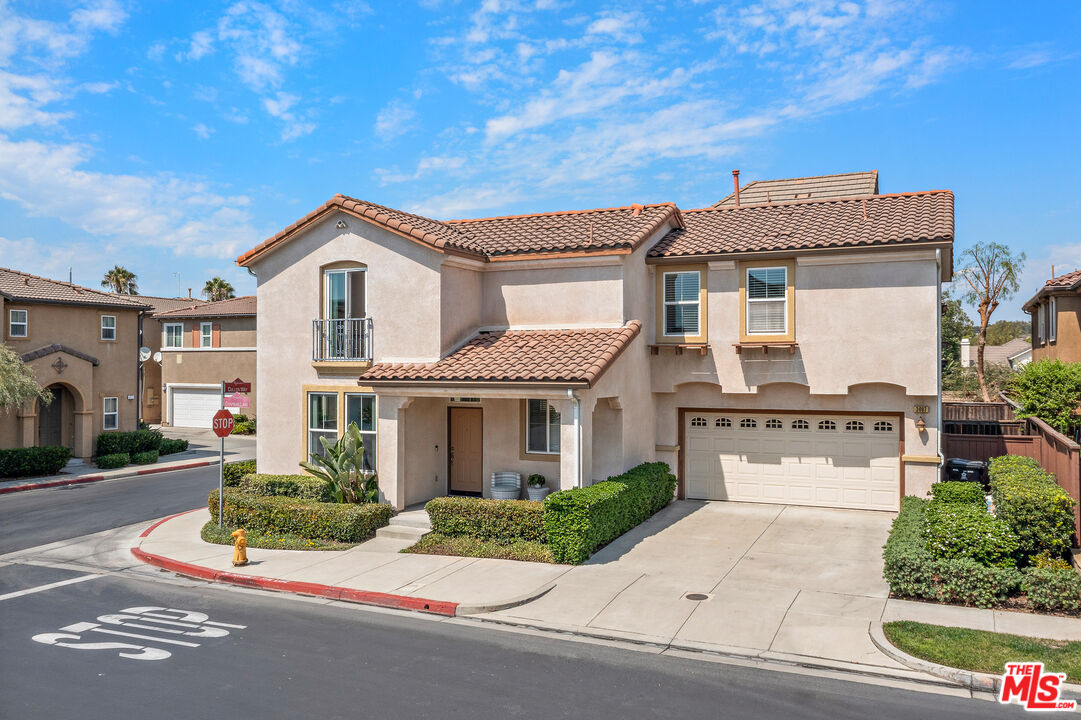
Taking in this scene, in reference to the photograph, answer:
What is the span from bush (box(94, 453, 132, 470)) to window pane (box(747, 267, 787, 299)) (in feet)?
68.5

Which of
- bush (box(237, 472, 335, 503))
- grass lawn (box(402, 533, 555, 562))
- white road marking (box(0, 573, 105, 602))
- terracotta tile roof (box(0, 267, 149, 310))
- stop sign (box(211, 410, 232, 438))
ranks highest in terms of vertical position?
terracotta tile roof (box(0, 267, 149, 310))

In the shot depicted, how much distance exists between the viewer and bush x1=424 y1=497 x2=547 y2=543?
13945 mm

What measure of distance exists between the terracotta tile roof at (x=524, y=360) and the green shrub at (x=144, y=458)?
569 inches

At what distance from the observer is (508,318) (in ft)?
59.0

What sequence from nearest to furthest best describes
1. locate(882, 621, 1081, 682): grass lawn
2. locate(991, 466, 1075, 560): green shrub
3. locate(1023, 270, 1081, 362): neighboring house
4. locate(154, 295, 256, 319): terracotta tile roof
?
locate(882, 621, 1081, 682): grass lawn → locate(991, 466, 1075, 560): green shrub → locate(1023, 270, 1081, 362): neighboring house → locate(154, 295, 256, 319): terracotta tile roof

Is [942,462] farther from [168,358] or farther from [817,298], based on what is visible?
[168,358]

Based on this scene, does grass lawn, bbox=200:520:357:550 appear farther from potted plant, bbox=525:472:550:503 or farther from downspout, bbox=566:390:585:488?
downspout, bbox=566:390:585:488

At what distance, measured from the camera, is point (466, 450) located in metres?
17.8

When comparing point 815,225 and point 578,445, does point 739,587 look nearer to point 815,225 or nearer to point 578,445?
point 578,445

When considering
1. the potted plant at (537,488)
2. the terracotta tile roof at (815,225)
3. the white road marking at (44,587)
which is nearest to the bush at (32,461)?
the white road marking at (44,587)

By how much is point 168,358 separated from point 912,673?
40.0m

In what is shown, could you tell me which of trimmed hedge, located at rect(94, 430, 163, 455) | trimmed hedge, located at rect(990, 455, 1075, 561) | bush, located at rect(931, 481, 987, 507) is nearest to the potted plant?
bush, located at rect(931, 481, 987, 507)

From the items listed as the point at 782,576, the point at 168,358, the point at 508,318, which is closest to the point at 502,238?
the point at 508,318

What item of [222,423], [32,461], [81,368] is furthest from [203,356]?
[222,423]
